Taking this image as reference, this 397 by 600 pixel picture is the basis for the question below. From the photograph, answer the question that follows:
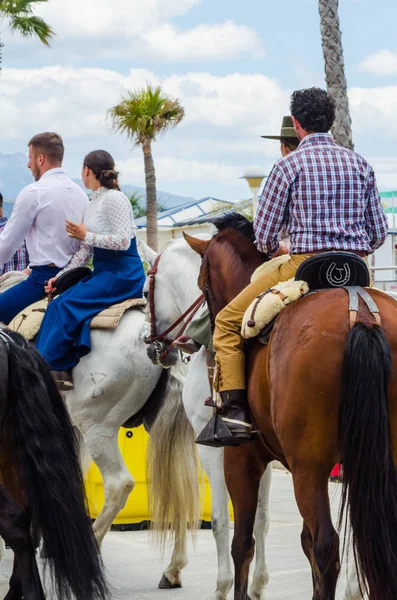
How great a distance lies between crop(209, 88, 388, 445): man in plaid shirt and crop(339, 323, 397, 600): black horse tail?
0.82 m

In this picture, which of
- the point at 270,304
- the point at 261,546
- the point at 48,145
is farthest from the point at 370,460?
the point at 48,145

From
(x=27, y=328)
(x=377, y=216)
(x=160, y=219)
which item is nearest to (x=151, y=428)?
(x=27, y=328)

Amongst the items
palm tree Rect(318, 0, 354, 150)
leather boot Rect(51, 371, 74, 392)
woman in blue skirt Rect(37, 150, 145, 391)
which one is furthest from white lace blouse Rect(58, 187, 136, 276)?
palm tree Rect(318, 0, 354, 150)

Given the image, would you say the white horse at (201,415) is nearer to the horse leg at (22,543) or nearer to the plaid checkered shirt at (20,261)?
the horse leg at (22,543)

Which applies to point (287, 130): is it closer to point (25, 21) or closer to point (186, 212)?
point (25, 21)

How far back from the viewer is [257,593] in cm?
635

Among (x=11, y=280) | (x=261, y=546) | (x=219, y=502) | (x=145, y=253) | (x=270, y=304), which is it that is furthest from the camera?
(x=11, y=280)

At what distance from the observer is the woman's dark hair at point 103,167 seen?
7332mm

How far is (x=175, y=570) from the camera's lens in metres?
6.83

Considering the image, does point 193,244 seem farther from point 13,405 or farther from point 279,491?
point 279,491

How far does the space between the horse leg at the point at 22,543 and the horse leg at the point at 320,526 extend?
142cm

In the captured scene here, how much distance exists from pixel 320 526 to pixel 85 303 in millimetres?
3262

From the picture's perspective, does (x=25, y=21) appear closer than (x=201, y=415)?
No

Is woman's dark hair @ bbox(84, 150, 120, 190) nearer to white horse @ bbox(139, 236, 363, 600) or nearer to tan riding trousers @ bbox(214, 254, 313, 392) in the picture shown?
white horse @ bbox(139, 236, 363, 600)
